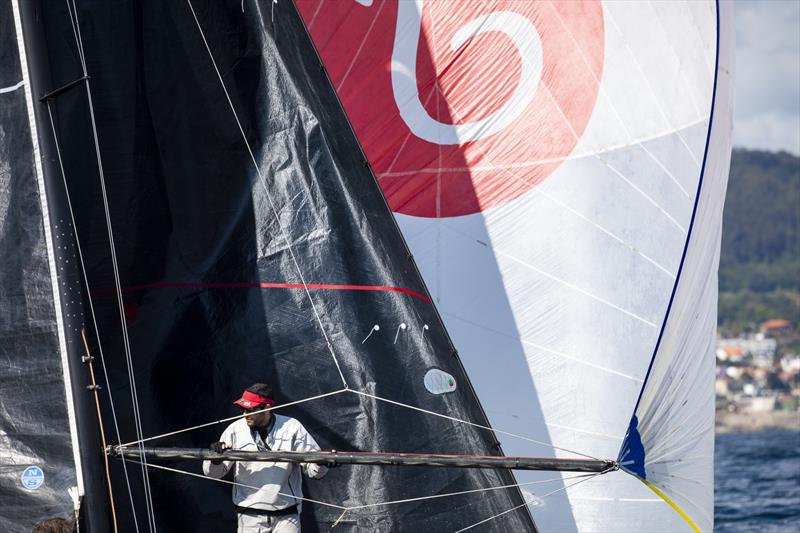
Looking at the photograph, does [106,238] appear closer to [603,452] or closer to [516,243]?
[516,243]

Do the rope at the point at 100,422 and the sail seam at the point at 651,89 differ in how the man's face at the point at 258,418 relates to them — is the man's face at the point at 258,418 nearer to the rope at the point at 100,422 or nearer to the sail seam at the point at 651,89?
the rope at the point at 100,422

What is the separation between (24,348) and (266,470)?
4.50 ft

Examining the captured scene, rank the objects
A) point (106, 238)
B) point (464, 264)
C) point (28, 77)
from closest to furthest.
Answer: point (28, 77) < point (106, 238) < point (464, 264)

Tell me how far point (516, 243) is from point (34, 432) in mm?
3279

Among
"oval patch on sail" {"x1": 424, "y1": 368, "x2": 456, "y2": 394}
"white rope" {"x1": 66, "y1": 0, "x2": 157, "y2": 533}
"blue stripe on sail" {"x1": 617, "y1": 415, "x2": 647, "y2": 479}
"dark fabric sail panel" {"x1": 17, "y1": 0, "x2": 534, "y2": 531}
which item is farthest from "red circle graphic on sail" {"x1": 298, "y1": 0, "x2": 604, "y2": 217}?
"blue stripe on sail" {"x1": 617, "y1": 415, "x2": 647, "y2": 479}

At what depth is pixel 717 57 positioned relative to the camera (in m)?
6.84

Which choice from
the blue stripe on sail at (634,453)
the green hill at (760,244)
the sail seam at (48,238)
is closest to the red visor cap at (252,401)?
the sail seam at (48,238)

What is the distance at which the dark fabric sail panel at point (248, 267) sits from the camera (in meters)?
6.27

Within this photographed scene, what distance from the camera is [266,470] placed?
5879 millimetres

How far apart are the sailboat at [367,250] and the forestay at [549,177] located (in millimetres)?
15

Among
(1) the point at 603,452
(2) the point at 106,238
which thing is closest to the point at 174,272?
(2) the point at 106,238

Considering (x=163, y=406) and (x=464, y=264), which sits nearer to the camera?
(x=163, y=406)

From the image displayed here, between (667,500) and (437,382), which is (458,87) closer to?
(437,382)

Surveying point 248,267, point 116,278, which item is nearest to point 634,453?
point 248,267
